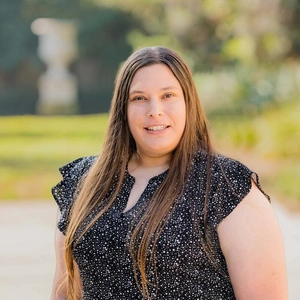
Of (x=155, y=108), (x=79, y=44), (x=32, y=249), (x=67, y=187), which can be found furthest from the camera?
(x=79, y=44)

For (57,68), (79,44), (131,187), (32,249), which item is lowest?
(131,187)

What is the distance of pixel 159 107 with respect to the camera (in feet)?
7.47

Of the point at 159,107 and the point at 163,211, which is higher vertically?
the point at 159,107

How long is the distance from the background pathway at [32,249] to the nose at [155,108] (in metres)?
3.25

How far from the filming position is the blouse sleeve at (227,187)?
2143 millimetres

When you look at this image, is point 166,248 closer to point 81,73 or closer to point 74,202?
point 74,202

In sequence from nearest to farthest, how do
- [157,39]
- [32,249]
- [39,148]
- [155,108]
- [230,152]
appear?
[155,108], [32,249], [230,152], [39,148], [157,39]

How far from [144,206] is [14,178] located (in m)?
9.51

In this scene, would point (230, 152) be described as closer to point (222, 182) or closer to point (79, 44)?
point (222, 182)

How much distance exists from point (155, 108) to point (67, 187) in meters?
0.43

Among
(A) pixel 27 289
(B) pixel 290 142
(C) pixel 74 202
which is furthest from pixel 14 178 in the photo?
(C) pixel 74 202

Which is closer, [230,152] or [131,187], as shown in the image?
[131,187]

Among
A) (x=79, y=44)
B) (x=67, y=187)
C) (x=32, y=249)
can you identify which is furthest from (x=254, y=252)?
(x=79, y=44)

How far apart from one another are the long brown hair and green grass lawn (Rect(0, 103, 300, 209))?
6.08 metres
